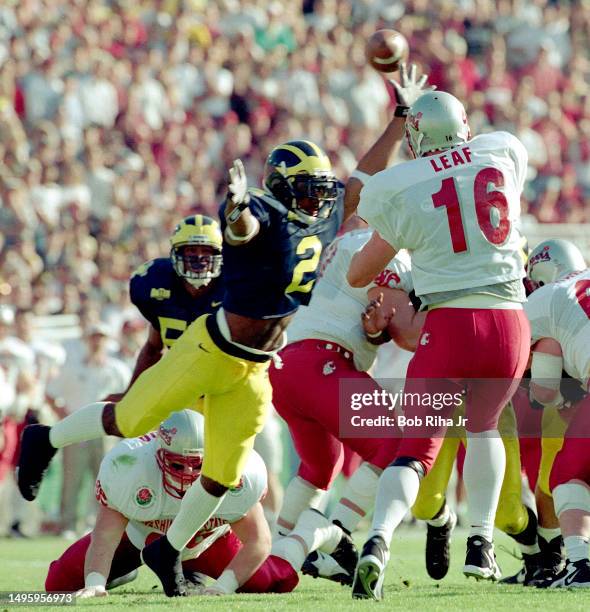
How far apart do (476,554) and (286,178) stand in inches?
67.0

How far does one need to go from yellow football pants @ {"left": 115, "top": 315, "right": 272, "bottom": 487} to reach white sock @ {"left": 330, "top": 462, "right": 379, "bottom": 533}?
1.01m

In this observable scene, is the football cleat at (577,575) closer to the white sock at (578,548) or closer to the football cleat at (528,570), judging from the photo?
the white sock at (578,548)

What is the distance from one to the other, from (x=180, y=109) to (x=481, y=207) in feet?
27.2

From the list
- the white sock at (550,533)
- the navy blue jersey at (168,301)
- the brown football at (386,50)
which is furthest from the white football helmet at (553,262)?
the navy blue jersey at (168,301)

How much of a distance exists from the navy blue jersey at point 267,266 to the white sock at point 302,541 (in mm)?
1055

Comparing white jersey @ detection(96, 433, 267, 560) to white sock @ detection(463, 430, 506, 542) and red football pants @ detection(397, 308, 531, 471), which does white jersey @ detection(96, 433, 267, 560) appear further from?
white sock @ detection(463, 430, 506, 542)

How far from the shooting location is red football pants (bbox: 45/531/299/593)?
614 cm

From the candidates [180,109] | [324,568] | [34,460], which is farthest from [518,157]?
[180,109]

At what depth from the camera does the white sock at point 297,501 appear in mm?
6910

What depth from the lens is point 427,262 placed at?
5656 millimetres

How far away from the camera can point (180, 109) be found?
44.5 ft

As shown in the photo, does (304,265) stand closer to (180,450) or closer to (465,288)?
(465,288)

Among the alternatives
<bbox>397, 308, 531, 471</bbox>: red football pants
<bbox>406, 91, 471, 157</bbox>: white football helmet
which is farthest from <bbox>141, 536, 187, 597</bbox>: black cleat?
<bbox>406, 91, 471, 157</bbox>: white football helmet

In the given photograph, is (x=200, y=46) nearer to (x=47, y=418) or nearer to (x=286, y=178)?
(x=47, y=418)
